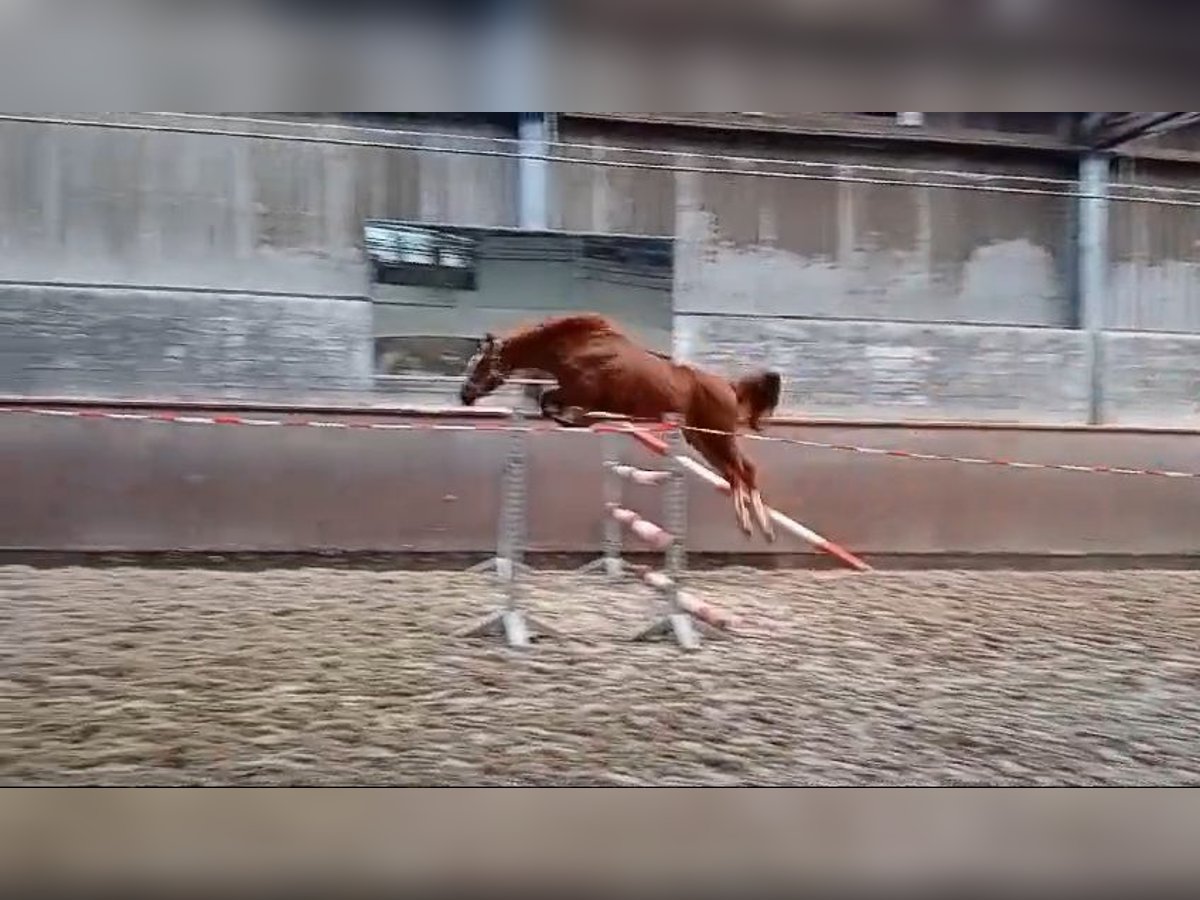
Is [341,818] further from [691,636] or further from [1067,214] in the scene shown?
[1067,214]

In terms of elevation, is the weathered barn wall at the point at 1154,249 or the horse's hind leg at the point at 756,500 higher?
the weathered barn wall at the point at 1154,249

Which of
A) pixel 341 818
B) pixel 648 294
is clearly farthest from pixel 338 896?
pixel 648 294

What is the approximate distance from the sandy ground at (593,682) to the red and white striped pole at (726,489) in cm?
4

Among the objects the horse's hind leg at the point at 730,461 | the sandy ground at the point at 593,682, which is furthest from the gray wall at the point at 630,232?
the sandy ground at the point at 593,682

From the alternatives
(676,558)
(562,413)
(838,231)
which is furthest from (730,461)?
(838,231)

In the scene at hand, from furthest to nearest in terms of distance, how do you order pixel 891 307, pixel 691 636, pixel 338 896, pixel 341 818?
pixel 891 307
pixel 691 636
pixel 341 818
pixel 338 896

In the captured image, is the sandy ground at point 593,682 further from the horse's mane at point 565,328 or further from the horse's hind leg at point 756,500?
the horse's mane at point 565,328

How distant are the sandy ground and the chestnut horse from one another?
220 millimetres

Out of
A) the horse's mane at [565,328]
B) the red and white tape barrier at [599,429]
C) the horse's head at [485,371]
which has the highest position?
the horse's mane at [565,328]

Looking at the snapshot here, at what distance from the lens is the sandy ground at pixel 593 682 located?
1.54 meters

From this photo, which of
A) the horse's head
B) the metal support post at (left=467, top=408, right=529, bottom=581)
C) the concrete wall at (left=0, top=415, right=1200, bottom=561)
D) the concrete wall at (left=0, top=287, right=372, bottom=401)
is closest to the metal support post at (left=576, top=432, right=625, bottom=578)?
the concrete wall at (left=0, top=415, right=1200, bottom=561)

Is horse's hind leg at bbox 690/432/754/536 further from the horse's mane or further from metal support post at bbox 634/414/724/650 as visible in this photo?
the horse's mane
